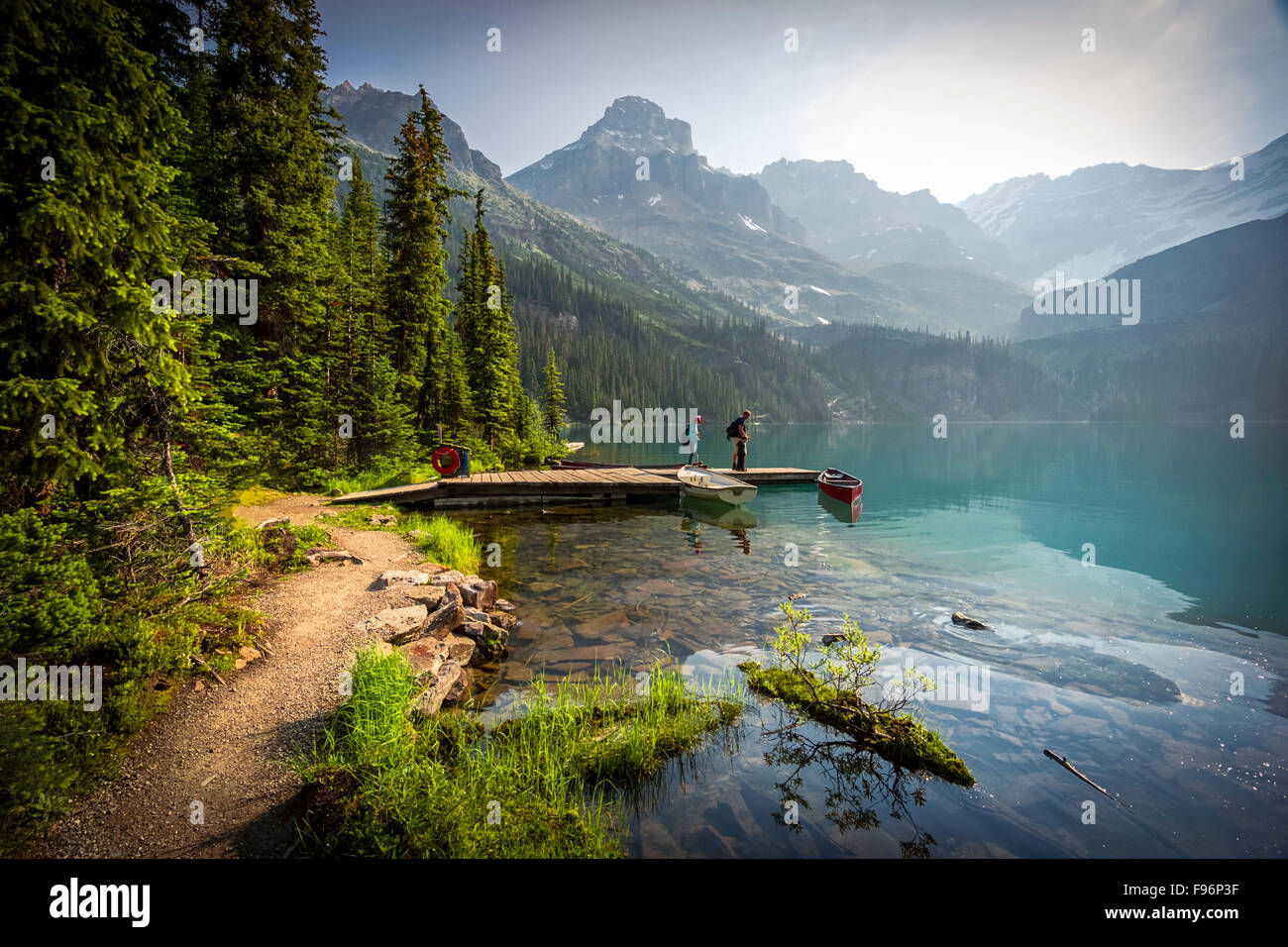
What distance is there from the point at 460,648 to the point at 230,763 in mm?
3697

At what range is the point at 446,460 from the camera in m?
24.3

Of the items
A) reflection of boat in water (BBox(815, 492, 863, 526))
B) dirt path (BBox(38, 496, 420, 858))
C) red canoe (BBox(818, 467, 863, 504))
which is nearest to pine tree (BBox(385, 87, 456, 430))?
dirt path (BBox(38, 496, 420, 858))

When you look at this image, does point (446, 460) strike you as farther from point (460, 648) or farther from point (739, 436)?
point (460, 648)

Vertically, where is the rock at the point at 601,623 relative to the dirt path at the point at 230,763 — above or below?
below

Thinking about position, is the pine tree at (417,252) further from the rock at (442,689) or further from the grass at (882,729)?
the grass at (882,729)

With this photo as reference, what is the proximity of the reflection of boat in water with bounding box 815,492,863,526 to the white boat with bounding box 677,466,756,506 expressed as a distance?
4465 millimetres

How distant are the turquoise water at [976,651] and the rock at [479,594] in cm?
103

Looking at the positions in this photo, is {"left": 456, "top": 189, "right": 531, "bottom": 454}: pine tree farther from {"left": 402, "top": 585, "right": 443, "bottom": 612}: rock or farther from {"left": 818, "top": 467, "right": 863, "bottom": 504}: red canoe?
{"left": 402, "top": 585, "right": 443, "bottom": 612}: rock

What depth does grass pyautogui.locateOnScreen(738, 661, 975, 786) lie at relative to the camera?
6.40 metres

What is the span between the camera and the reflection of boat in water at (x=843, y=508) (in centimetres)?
2495

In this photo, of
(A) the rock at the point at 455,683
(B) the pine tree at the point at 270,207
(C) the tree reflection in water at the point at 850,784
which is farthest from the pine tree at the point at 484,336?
(C) the tree reflection in water at the point at 850,784

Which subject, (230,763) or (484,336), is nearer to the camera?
(230,763)

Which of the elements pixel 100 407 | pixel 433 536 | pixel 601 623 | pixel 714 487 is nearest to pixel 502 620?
pixel 601 623

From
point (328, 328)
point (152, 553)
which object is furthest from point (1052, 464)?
point (152, 553)
